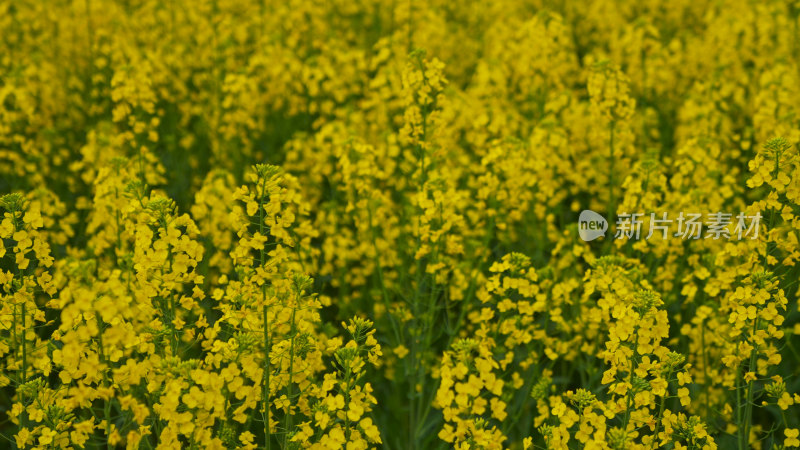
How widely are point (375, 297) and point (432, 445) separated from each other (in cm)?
100

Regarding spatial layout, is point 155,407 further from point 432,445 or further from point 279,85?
point 279,85

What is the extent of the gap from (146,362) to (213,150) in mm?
4456

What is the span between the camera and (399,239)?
571cm

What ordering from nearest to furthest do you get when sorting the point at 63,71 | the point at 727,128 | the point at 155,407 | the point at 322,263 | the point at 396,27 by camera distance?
the point at 155,407 < the point at 322,263 < the point at 727,128 < the point at 63,71 < the point at 396,27

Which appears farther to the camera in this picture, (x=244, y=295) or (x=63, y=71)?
(x=63, y=71)

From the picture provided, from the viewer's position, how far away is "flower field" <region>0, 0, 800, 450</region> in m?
3.28

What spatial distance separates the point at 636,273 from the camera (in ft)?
13.5

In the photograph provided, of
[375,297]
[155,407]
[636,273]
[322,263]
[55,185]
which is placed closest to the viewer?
[155,407]

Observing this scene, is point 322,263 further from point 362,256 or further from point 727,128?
point 727,128

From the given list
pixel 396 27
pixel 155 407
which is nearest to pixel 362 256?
pixel 155 407

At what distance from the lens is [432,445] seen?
196 inches

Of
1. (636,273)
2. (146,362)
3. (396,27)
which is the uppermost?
(396,27)

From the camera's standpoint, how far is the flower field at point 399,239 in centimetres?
328

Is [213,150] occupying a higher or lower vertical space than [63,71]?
lower
